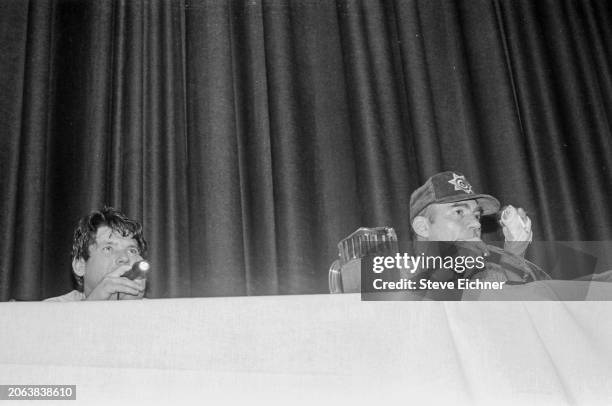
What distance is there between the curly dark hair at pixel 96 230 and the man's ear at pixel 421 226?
2.02 ft

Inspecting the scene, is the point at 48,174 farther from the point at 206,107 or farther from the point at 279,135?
the point at 279,135

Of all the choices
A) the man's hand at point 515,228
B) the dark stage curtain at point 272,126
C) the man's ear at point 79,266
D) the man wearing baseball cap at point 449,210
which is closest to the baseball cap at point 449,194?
the man wearing baseball cap at point 449,210

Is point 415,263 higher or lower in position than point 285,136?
lower

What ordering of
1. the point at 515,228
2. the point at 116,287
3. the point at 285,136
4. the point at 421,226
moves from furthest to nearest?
the point at 285,136
the point at 421,226
the point at 515,228
the point at 116,287

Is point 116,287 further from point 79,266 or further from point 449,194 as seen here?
point 449,194

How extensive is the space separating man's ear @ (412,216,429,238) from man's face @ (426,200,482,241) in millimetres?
23

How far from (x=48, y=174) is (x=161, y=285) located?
48 centimetres

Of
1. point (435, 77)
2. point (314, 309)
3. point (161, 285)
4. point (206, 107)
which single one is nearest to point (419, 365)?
point (314, 309)

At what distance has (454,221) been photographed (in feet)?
5.01

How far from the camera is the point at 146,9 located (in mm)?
2221

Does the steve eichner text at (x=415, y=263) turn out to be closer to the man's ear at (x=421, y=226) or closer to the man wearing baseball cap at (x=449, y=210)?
the man wearing baseball cap at (x=449, y=210)

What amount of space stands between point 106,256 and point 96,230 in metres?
0.07

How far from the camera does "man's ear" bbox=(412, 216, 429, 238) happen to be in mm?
1579

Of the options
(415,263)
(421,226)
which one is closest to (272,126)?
(421,226)
